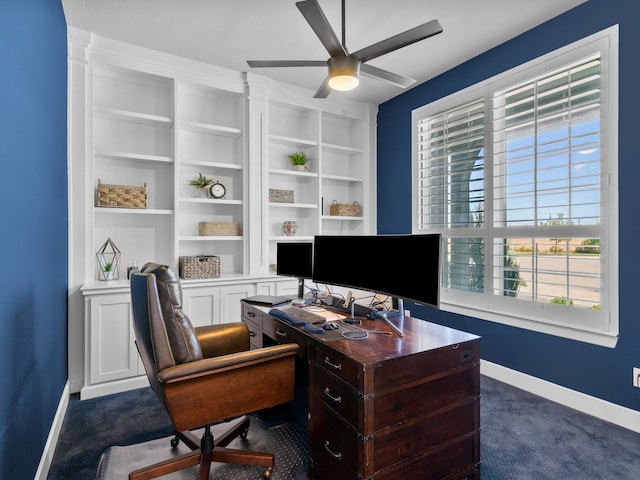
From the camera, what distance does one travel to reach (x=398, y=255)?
1920 mm

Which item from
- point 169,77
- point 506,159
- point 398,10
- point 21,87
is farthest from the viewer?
point 169,77

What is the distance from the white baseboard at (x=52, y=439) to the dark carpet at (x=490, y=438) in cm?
4

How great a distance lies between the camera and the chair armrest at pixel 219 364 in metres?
1.49

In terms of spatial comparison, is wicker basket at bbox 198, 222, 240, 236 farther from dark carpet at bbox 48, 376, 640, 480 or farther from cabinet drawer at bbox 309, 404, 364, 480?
cabinet drawer at bbox 309, 404, 364, 480

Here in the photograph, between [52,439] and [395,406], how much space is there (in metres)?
1.96

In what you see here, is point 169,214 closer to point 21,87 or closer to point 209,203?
point 209,203

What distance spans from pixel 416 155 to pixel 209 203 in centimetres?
234

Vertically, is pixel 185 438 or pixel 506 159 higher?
pixel 506 159

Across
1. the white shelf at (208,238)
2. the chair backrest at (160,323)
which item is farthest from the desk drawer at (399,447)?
the white shelf at (208,238)

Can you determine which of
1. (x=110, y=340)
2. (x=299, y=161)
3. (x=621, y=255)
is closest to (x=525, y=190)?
(x=621, y=255)

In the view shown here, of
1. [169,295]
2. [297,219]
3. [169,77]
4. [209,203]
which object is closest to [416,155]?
[297,219]

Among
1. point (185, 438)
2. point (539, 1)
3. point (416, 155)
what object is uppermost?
point (539, 1)

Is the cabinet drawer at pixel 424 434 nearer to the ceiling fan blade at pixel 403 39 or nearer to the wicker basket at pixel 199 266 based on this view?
the ceiling fan blade at pixel 403 39

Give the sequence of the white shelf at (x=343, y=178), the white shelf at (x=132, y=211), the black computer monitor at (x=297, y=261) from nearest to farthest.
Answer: the black computer monitor at (x=297, y=261) < the white shelf at (x=132, y=211) < the white shelf at (x=343, y=178)
